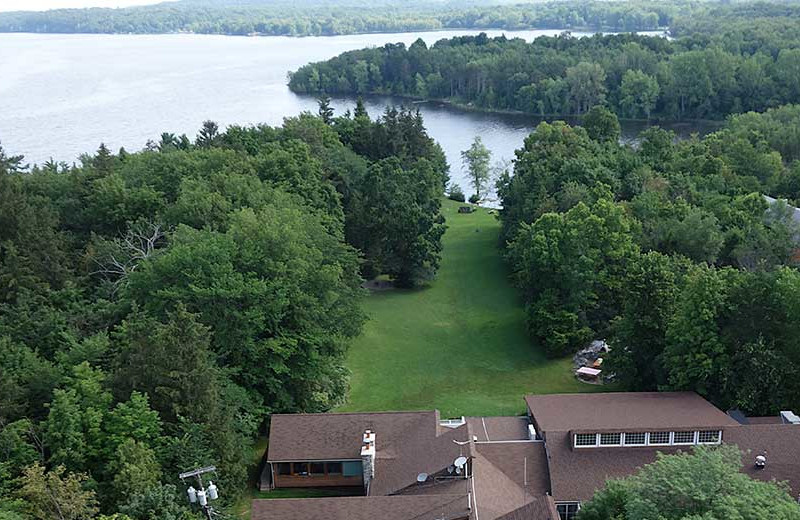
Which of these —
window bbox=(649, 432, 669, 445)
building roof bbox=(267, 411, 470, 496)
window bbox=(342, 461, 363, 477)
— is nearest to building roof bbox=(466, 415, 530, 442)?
building roof bbox=(267, 411, 470, 496)

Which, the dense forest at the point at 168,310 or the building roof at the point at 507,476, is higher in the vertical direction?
the dense forest at the point at 168,310

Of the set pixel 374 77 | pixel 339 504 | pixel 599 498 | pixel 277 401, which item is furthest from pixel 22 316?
pixel 374 77

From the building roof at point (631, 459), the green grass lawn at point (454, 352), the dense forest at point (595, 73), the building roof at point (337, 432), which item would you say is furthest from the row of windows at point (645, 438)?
the dense forest at point (595, 73)

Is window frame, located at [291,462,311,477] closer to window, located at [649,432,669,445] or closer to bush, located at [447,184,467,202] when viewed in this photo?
window, located at [649,432,669,445]

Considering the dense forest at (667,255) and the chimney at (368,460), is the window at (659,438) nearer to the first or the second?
the dense forest at (667,255)

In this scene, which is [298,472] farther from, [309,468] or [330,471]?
[330,471]

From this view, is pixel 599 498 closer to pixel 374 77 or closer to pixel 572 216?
pixel 572 216
